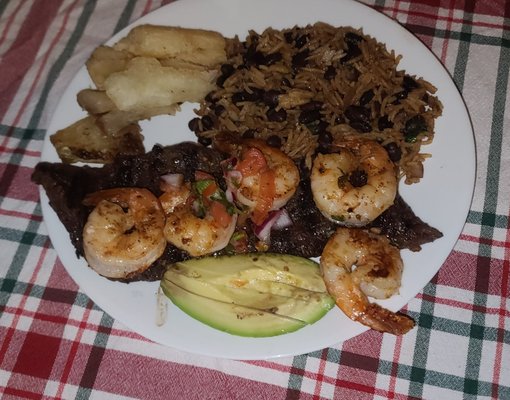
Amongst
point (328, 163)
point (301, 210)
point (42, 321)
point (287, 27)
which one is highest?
point (287, 27)

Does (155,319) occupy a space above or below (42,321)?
above

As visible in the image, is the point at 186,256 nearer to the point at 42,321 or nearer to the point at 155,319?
the point at 155,319

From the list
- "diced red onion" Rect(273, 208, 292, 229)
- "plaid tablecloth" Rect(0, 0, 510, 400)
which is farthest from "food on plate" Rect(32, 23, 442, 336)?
"plaid tablecloth" Rect(0, 0, 510, 400)

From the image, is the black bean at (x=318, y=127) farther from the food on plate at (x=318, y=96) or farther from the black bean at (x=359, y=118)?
the black bean at (x=359, y=118)

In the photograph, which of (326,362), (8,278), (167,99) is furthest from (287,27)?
(8,278)

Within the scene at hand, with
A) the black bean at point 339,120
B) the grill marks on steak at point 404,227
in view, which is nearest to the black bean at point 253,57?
the black bean at point 339,120

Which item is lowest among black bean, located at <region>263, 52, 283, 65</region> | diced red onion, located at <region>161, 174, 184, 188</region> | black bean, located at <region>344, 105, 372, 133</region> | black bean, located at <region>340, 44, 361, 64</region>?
diced red onion, located at <region>161, 174, 184, 188</region>

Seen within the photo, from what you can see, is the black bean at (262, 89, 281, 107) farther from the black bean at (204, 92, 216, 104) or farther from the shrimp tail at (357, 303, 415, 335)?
the shrimp tail at (357, 303, 415, 335)
